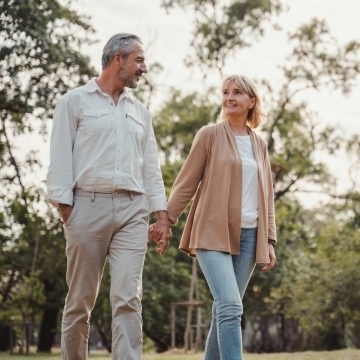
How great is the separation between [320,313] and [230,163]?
20.5 m

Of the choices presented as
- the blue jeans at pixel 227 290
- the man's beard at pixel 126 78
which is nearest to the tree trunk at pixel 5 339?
the blue jeans at pixel 227 290

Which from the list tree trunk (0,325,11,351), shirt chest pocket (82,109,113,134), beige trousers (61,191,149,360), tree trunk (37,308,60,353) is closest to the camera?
beige trousers (61,191,149,360)

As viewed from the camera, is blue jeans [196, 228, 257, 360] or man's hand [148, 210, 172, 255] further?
man's hand [148, 210, 172, 255]

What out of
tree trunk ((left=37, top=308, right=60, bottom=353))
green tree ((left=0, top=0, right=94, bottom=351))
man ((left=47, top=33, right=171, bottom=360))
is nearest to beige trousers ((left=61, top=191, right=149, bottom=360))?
man ((left=47, top=33, right=171, bottom=360))

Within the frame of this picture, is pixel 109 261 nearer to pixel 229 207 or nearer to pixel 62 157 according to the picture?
pixel 62 157

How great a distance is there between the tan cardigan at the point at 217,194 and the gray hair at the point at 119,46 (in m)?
0.76

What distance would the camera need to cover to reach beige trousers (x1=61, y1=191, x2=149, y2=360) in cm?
500

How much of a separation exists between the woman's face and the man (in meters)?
0.71

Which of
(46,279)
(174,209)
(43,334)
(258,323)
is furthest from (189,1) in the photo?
(174,209)

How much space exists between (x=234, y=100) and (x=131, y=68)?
2.61 feet

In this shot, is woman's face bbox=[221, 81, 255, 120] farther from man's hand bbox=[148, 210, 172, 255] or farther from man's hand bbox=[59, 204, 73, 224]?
man's hand bbox=[59, 204, 73, 224]

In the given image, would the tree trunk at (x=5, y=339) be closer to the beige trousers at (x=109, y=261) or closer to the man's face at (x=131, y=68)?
the beige trousers at (x=109, y=261)

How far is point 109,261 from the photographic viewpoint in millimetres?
5098

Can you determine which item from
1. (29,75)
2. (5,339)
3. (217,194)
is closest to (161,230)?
(217,194)
